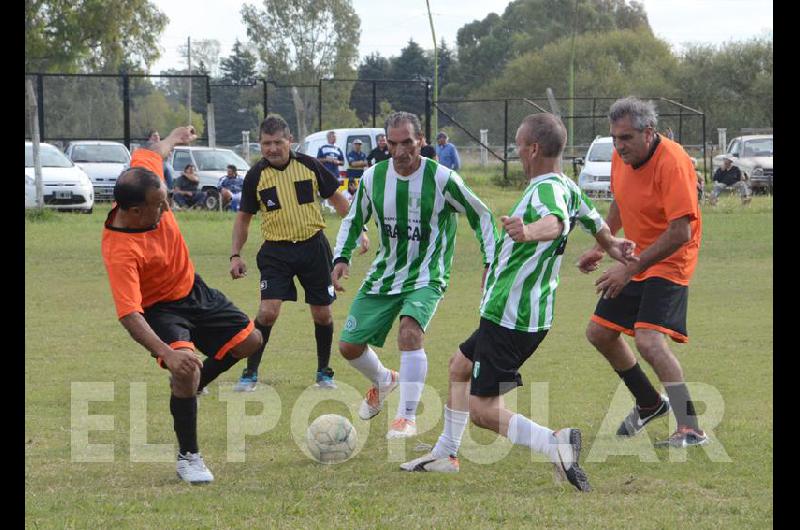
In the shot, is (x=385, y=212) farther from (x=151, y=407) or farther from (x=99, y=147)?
(x=99, y=147)

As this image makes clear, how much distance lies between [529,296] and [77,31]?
1042 inches

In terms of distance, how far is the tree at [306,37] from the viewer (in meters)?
61.1

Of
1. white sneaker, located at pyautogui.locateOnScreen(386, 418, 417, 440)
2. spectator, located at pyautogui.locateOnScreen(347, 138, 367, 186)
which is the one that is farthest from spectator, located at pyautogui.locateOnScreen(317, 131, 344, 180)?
white sneaker, located at pyautogui.locateOnScreen(386, 418, 417, 440)

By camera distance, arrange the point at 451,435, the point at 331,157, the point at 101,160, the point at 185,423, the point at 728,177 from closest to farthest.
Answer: the point at 185,423 < the point at 451,435 < the point at 331,157 < the point at 728,177 < the point at 101,160

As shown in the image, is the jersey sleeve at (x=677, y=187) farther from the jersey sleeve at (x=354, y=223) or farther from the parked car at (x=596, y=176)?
the parked car at (x=596, y=176)

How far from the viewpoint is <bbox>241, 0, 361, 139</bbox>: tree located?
61125 millimetres

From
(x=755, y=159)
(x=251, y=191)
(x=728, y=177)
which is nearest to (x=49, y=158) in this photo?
(x=728, y=177)

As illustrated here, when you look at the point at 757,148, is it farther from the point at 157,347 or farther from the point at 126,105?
the point at 157,347

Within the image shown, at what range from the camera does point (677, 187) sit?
5.99 meters

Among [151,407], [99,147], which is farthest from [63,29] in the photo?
[151,407]

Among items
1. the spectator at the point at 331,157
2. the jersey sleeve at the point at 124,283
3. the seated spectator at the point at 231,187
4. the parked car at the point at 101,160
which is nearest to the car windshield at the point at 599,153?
the spectator at the point at 331,157

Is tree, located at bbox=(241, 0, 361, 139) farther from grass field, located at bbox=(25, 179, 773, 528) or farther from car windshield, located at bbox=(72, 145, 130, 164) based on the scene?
grass field, located at bbox=(25, 179, 773, 528)

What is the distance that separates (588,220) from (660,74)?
53.5m

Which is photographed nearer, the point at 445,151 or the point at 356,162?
the point at 445,151
